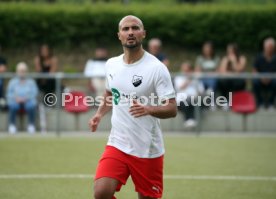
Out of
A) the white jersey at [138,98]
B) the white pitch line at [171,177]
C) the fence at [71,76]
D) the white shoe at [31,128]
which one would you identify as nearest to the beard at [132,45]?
the white jersey at [138,98]

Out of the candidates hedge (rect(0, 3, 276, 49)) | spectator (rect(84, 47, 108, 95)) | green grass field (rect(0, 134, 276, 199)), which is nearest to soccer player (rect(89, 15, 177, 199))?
green grass field (rect(0, 134, 276, 199))

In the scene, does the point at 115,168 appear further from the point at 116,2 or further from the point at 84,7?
the point at 116,2

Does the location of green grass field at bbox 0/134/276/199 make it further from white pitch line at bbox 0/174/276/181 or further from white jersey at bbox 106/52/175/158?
white jersey at bbox 106/52/175/158

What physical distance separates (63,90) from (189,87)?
9.70 ft

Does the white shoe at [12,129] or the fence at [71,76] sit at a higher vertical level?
the fence at [71,76]

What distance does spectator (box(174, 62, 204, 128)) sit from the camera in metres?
17.7

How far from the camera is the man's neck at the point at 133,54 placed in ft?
26.5

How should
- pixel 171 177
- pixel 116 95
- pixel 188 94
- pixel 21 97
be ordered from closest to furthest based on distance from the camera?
pixel 116 95 < pixel 171 177 < pixel 21 97 < pixel 188 94

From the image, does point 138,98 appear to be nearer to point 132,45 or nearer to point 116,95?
point 116,95

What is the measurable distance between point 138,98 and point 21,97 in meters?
9.46

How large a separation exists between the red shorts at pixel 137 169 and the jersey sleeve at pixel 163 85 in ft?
2.36

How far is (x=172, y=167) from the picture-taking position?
43.9ft

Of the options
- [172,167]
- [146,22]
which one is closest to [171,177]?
[172,167]

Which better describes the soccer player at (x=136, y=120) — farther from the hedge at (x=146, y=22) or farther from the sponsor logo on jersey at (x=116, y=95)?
the hedge at (x=146, y=22)
